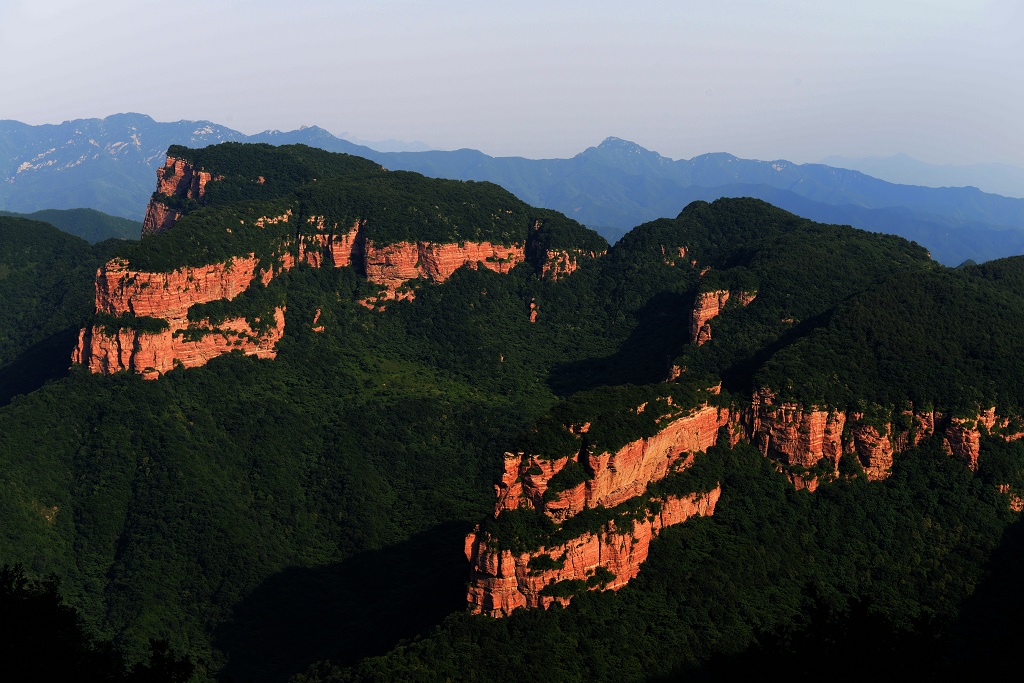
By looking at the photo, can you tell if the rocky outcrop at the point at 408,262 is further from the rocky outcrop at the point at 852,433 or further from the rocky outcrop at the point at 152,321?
the rocky outcrop at the point at 852,433

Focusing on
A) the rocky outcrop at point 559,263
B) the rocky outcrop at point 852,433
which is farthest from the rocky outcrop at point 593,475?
the rocky outcrop at point 559,263

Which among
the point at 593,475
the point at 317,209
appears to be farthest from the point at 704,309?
the point at 317,209

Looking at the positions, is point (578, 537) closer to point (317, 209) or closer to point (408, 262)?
point (408, 262)

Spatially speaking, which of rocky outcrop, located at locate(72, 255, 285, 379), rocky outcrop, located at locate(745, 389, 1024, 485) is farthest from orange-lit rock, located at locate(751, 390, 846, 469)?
rocky outcrop, located at locate(72, 255, 285, 379)

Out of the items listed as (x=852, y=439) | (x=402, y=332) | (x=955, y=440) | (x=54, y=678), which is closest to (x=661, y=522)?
(x=852, y=439)

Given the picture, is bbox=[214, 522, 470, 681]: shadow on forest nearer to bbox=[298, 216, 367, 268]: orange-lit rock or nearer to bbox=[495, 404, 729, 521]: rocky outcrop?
bbox=[495, 404, 729, 521]: rocky outcrop

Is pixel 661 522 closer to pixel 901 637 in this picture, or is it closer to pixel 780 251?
pixel 901 637
